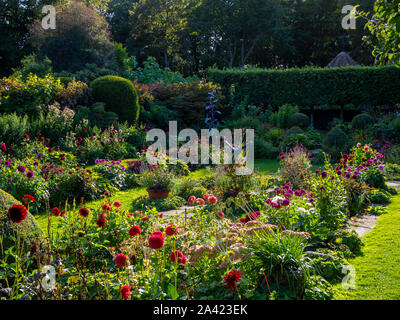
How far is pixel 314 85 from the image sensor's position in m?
16.8

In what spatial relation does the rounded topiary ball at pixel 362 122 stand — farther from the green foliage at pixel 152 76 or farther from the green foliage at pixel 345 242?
the green foliage at pixel 345 242

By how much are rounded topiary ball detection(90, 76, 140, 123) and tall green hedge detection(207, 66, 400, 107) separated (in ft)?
19.1

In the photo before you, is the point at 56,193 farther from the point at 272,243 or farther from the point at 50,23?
the point at 50,23

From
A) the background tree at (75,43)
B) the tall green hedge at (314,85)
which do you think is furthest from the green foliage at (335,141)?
the background tree at (75,43)

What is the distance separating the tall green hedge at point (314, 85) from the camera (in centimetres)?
1580

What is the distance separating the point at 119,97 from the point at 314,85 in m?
8.98

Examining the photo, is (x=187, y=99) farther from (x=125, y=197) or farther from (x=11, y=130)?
(x=125, y=197)

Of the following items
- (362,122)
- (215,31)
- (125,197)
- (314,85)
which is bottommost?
(125,197)

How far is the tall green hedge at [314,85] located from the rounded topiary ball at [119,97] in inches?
229

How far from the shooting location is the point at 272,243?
119 inches

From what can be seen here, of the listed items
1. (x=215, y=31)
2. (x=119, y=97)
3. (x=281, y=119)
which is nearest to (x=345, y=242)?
(x=119, y=97)

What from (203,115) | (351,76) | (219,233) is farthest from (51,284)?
(351,76)
